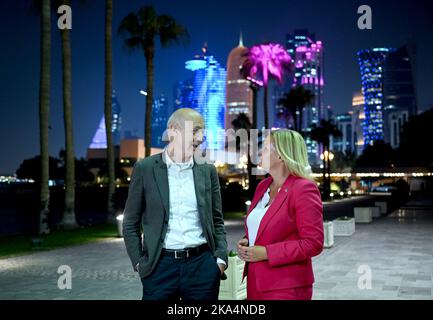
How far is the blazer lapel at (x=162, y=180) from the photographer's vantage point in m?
4.05

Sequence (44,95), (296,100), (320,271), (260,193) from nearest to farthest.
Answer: (260,193) → (320,271) → (44,95) → (296,100)

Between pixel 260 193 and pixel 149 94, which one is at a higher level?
pixel 149 94

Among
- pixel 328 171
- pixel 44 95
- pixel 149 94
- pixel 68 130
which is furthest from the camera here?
pixel 328 171

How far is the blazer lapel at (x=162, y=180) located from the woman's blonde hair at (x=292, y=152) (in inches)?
34.4

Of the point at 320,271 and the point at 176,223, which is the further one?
the point at 320,271

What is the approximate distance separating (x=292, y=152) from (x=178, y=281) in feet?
3.94

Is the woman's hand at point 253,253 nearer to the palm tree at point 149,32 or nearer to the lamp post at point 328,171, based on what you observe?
the palm tree at point 149,32

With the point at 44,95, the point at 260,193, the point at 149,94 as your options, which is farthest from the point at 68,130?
the point at 260,193

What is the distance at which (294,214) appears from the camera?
11.8 ft

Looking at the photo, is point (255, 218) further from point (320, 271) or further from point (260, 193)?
point (320, 271)

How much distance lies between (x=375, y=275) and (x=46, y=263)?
7.50 meters

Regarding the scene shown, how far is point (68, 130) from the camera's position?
24.1 metres

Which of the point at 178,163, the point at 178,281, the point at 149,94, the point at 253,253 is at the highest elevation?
the point at 149,94
